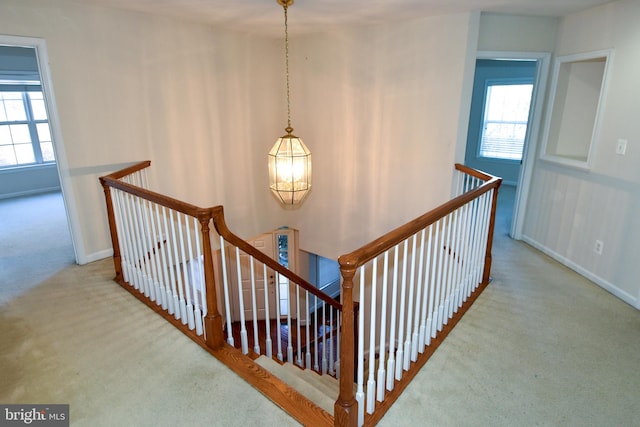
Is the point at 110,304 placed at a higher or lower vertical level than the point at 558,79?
lower

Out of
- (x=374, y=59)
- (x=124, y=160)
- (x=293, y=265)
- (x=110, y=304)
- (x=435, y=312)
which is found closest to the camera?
(x=435, y=312)

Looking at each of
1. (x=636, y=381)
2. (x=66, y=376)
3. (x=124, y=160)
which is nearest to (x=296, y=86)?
(x=124, y=160)

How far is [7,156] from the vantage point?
6.36 meters

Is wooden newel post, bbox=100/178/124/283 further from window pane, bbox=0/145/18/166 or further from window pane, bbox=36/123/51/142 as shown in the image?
window pane, bbox=36/123/51/142

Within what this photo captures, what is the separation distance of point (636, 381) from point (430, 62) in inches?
128

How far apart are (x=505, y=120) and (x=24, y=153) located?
9.08 m

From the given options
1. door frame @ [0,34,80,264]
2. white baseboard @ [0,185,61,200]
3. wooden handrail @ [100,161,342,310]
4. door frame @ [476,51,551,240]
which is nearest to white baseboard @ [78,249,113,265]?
door frame @ [0,34,80,264]

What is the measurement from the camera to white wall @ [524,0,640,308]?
2.96m

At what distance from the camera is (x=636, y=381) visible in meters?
2.13

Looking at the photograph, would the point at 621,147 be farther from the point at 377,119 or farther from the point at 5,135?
the point at 5,135

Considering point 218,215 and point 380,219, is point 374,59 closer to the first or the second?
point 380,219

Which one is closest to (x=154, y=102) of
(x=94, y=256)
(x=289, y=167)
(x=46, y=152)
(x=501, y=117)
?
(x=94, y=256)

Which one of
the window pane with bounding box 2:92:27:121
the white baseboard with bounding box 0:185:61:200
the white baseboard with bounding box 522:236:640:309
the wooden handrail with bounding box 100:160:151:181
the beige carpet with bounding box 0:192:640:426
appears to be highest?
the window pane with bounding box 2:92:27:121

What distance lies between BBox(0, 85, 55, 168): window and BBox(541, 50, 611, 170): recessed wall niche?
7.57 m
